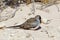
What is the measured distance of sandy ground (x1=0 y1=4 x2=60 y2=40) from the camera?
13.2 ft

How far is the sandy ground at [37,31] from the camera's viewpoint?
404cm

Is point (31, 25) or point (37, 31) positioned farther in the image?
point (31, 25)

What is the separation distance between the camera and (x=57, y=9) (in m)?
5.24

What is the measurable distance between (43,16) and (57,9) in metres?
0.48

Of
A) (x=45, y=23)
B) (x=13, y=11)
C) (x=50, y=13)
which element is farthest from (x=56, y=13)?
(x=13, y=11)

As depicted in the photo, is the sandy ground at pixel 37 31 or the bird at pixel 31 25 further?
the bird at pixel 31 25

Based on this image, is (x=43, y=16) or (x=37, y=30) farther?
(x=43, y=16)

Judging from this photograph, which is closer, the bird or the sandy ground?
the sandy ground

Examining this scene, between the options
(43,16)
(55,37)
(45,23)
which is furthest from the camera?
(43,16)

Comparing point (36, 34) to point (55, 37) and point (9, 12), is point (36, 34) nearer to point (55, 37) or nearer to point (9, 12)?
point (55, 37)

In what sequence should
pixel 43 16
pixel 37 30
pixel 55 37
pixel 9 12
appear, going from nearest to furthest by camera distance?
1. pixel 55 37
2. pixel 37 30
3. pixel 43 16
4. pixel 9 12

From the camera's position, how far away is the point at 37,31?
4238mm

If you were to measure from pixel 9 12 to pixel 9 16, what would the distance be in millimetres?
205

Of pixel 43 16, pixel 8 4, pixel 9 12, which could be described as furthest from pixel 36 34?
pixel 8 4
